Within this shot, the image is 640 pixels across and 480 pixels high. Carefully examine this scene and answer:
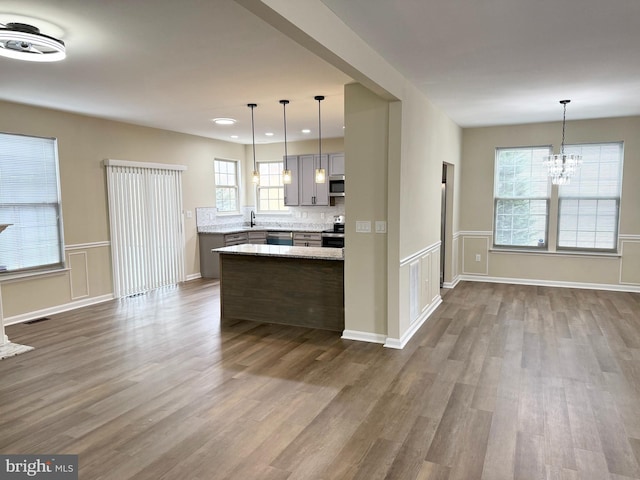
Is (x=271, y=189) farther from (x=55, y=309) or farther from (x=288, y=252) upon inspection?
(x=55, y=309)

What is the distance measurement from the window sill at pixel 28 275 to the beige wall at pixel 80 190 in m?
0.05

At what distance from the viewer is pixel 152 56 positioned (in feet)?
10.7

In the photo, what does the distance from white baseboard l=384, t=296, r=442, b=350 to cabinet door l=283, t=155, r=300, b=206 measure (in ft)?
12.1

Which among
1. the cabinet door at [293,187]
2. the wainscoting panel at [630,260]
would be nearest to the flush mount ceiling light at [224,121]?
the cabinet door at [293,187]

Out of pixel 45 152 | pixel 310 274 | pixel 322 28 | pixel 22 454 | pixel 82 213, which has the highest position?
pixel 322 28

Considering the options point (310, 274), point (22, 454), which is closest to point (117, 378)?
point (22, 454)

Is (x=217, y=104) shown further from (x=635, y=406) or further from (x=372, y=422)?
(x=635, y=406)

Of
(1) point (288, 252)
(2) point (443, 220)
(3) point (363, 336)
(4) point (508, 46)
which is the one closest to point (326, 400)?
(3) point (363, 336)

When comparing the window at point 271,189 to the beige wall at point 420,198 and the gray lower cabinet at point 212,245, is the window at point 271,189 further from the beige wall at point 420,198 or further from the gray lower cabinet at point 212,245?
the beige wall at point 420,198

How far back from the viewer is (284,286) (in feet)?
15.7

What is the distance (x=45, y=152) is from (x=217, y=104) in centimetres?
227

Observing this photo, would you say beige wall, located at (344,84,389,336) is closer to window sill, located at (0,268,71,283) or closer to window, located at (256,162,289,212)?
window sill, located at (0,268,71,283)

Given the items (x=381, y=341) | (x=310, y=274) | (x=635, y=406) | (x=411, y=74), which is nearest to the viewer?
(x=635, y=406)

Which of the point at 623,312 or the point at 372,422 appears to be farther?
the point at 623,312
